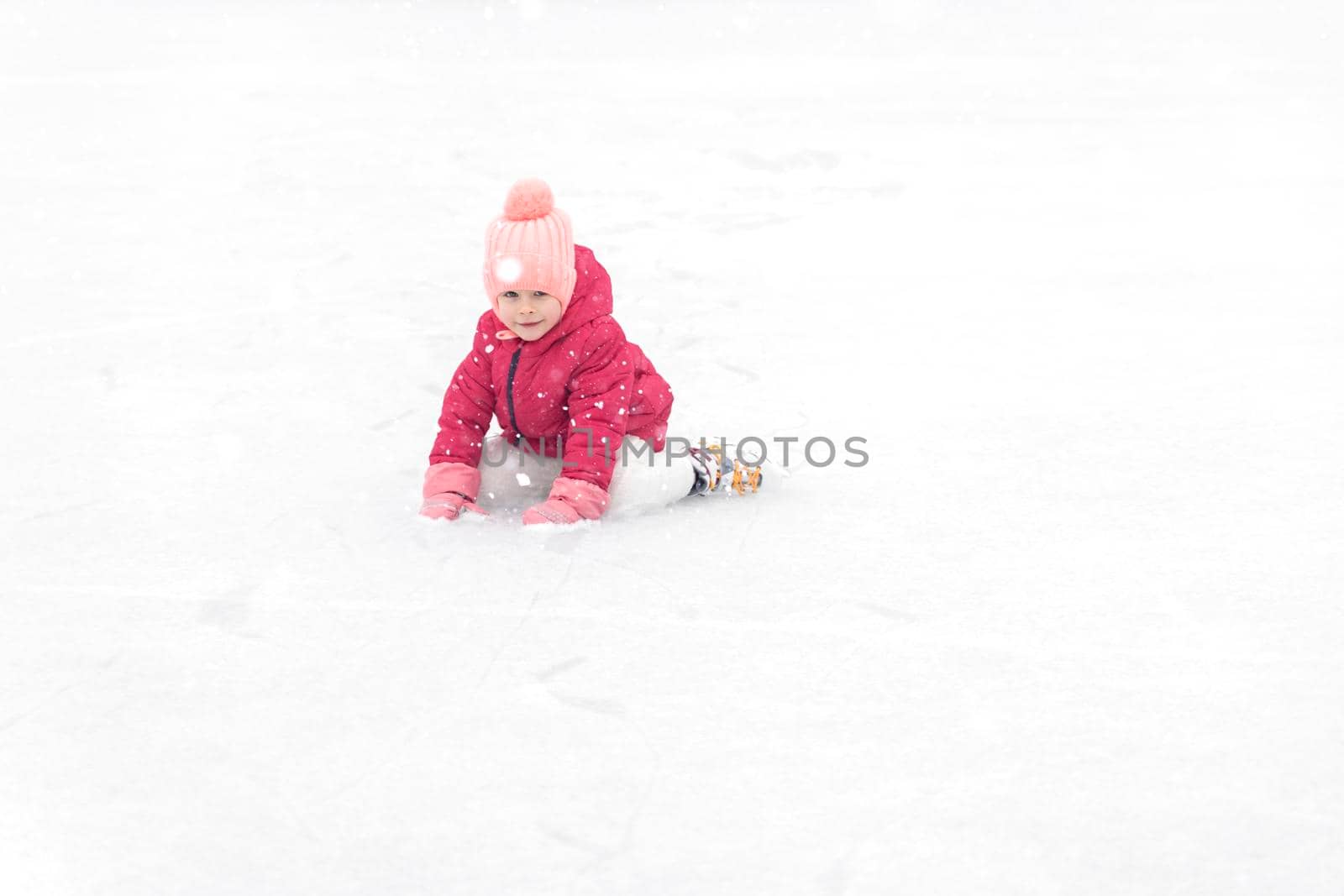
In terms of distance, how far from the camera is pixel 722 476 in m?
3.21

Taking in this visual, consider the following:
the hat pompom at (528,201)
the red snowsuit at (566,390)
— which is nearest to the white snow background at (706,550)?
the red snowsuit at (566,390)

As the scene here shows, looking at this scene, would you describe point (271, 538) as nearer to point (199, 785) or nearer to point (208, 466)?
point (208, 466)

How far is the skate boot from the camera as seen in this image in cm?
316

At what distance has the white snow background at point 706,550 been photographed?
1.93 m

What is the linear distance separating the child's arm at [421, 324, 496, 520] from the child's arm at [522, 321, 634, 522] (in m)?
0.19

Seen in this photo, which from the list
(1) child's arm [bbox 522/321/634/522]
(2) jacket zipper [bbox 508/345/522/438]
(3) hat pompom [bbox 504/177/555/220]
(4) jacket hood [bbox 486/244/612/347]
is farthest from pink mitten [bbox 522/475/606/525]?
(3) hat pompom [bbox 504/177/555/220]

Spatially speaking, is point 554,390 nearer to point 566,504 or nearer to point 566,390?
point 566,390

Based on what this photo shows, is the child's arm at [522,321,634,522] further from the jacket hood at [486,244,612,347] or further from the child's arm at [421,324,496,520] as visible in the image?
the child's arm at [421,324,496,520]

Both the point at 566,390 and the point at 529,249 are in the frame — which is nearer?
the point at 529,249

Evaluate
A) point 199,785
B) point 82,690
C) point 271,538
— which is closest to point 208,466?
point 271,538

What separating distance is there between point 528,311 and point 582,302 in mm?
139

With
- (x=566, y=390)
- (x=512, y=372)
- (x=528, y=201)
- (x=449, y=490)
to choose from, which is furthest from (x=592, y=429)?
(x=528, y=201)

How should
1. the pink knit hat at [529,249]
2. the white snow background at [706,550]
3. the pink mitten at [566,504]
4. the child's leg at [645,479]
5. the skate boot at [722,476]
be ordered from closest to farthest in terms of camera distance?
1. the white snow background at [706,550]
2. the pink knit hat at [529,249]
3. the pink mitten at [566,504]
4. the child's leg at [645,479]
5. the skate boot at [722,476]

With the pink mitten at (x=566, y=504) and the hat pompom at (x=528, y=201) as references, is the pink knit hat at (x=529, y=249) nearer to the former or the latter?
the hat pompom at (x=528, y=201)
